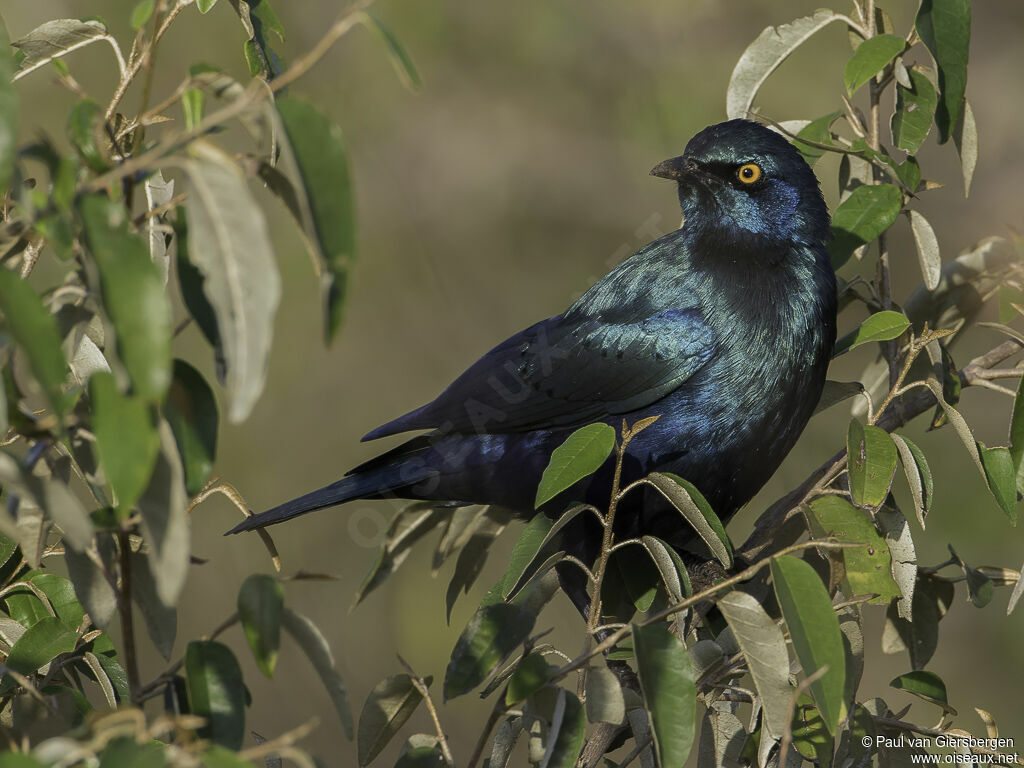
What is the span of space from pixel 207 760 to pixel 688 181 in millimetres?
2608

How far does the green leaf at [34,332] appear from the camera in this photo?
1117 millimetres

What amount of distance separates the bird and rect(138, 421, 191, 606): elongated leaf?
5.57 feet

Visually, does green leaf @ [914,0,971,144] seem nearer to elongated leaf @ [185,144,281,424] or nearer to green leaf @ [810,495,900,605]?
green leaf @ [810,495,900,605]

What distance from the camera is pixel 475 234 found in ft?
22.0

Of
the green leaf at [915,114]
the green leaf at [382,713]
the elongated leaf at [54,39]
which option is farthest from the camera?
the green leaf at [915,114]

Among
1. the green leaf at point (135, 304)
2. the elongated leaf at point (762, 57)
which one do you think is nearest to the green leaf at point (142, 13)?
the green leaf at point (135, 304)

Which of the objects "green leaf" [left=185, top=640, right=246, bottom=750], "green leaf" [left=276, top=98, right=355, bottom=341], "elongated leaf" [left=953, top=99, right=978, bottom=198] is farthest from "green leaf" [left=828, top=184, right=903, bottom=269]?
"green leaf" [left=185, top=640, right=246, bottom=750]

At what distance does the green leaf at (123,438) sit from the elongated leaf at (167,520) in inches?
2.6

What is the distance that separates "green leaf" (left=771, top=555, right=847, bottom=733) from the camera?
163 cm

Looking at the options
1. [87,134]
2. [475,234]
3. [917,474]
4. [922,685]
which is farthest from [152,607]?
[475,234]

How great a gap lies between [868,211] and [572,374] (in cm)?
101

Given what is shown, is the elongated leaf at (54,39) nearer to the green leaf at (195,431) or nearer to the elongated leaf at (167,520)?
the green leaf at (195,431)

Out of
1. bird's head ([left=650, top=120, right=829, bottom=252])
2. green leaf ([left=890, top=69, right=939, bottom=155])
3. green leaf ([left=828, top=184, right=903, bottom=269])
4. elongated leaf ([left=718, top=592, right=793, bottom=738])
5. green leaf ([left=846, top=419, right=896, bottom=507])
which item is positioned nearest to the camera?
elongated leaf ([left=718, top=592, right=793, bottom=738])

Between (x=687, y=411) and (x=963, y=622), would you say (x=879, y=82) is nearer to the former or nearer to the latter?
(x=687, y=411)
